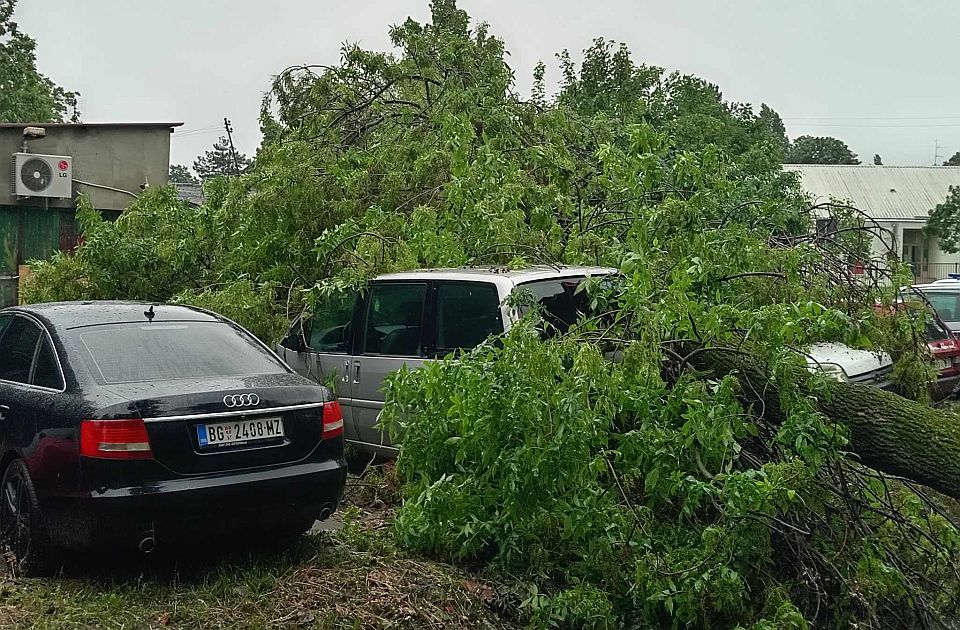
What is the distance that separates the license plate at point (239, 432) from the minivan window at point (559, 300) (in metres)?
2.18

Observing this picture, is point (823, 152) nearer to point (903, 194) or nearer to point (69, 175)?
point (903, 194)

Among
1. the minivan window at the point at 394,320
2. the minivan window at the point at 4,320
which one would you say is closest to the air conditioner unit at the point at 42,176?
the minivan window at the point at 394,320

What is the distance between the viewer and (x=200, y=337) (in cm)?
608

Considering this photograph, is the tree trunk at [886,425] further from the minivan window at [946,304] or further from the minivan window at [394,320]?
the minivan window at [946,304]

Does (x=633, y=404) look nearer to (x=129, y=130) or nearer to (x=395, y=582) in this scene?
(x=395, y=582)

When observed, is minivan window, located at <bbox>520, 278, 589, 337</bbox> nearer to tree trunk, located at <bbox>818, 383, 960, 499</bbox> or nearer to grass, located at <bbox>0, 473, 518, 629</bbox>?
tree trunk, located at <bbox>818, 383, 960, 499</bbox>

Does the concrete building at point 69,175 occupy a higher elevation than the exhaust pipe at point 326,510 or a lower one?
higher

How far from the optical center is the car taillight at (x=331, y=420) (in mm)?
5691

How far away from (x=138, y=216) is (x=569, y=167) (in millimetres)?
5089

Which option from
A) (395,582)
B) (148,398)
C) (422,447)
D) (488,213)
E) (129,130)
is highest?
(129,130)

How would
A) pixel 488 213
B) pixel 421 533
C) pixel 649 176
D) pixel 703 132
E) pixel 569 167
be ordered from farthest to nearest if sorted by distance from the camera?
pixel 703 132 < pixel 569 167 < pixel 488 213 < pixel 649 176 < pixel 421 533

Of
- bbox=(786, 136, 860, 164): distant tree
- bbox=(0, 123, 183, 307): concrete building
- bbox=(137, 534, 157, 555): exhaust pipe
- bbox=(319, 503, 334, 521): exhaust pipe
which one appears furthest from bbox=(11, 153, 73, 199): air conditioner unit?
bbox=(786, 136, 860, 164): distant tree

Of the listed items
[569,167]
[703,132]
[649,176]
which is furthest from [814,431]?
[703,132]

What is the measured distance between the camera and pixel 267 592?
5148mm
